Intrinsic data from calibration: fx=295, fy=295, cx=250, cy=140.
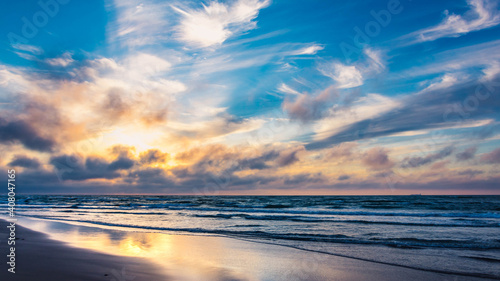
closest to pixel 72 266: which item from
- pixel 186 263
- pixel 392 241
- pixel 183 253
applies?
pixel 186 263

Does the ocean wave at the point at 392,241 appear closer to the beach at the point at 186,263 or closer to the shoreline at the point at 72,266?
the beach at the point at 186,263

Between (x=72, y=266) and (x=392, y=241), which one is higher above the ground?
(x=72, y=266)

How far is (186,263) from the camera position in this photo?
370 inches

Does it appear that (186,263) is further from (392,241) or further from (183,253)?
(392,241)

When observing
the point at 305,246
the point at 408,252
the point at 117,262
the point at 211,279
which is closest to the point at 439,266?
the point at 408,252

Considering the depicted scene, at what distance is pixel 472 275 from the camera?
337 inches

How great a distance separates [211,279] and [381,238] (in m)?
11.2

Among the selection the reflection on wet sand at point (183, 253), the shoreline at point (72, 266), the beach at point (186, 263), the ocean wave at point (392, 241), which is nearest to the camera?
the shoreline at point (72, 266)

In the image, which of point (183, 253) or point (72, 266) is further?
point (183, 253)

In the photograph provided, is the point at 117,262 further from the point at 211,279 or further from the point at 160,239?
the point at 160,239

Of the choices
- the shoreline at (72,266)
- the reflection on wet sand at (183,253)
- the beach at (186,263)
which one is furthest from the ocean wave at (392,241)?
the shoreline at (72,266)

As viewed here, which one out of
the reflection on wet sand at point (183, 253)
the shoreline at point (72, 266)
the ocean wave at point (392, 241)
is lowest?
the ocean wave at point (392, 241)

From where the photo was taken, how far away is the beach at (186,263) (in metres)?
7.92

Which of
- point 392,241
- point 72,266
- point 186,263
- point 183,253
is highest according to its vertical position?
point 72,266
